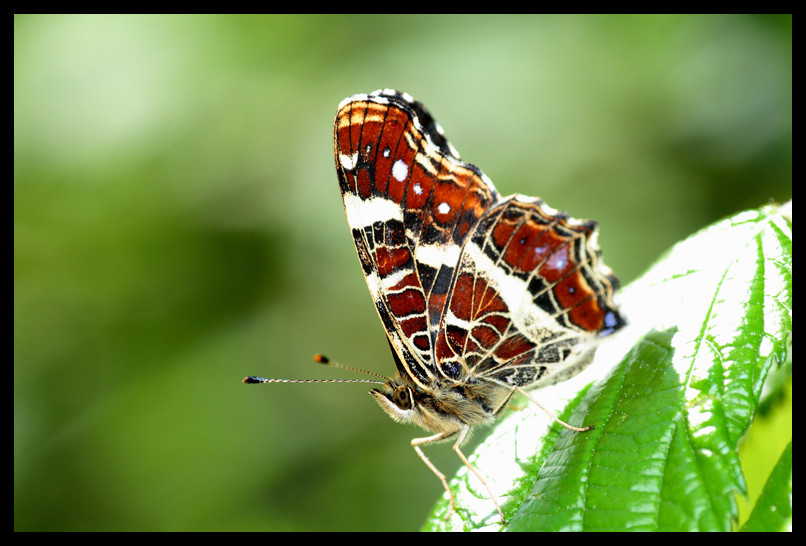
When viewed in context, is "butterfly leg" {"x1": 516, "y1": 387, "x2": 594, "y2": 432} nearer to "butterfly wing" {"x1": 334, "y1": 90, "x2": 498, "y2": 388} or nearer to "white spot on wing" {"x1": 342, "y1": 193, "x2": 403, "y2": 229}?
"butterfly wing" {"x1": 334, "y1": 90, "x2": 498, "y2": 388}

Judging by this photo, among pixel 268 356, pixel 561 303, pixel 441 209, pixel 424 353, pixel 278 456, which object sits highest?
pixel 441 209

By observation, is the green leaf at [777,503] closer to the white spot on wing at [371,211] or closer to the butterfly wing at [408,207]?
the butterfly wing at [408,207]

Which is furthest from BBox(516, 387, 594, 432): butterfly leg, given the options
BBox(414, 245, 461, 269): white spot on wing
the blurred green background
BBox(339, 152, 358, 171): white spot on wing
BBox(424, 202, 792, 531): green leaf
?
the blurred green background

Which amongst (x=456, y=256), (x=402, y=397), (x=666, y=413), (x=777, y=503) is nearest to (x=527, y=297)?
(x=456, y=256)

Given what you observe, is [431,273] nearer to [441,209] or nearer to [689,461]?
[441,209]

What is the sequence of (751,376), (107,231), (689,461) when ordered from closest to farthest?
(689,461), (751,376), (107,231)

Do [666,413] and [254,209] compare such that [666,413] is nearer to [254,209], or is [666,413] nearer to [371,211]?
[371,211]

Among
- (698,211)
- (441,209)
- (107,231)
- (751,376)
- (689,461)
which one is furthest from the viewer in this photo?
(107,231)

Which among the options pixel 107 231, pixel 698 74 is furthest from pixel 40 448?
pixel 698 74
